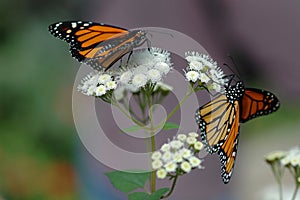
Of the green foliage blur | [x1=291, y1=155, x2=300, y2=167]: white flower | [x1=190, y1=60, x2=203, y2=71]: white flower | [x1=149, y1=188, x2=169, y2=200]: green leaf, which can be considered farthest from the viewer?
the green foliage blur

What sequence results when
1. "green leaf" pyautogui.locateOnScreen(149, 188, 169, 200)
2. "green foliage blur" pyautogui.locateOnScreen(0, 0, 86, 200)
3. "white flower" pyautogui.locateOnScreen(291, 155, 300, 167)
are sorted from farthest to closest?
"green foliage blur" pyautogui.locateOnScreen(0, 0, 86, 200) → "white flower" pyautogui.locateOnScreen(291, 155, 300, 167) → "green leaf" pyautogui.locateOnScreen(149, 188, 169, 200)

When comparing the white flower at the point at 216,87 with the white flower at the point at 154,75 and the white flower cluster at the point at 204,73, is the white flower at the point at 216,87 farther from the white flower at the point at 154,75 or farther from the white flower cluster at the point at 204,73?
the white flower at the point at 154,75

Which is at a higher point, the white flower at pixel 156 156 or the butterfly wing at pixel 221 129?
the butterfly wing at pixel 221 129

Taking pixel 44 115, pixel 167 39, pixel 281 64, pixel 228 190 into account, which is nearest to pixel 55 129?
pixel 44 115

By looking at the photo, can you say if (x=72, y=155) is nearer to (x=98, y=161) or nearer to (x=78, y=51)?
(x=98, y=161)

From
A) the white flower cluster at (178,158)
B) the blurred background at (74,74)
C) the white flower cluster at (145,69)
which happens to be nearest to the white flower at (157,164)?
the white flower cluster at (178,158)

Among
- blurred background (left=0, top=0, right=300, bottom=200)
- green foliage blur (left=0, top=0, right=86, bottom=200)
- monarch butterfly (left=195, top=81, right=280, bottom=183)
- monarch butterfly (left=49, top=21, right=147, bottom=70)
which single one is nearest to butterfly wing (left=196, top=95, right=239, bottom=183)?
monarch butterfly (left=195, top=81, right=280, bottom=183)

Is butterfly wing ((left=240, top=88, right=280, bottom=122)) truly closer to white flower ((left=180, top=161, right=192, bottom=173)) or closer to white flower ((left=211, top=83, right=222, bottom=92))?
white flower ((left=211, top=83, right=222, bottom=92))
